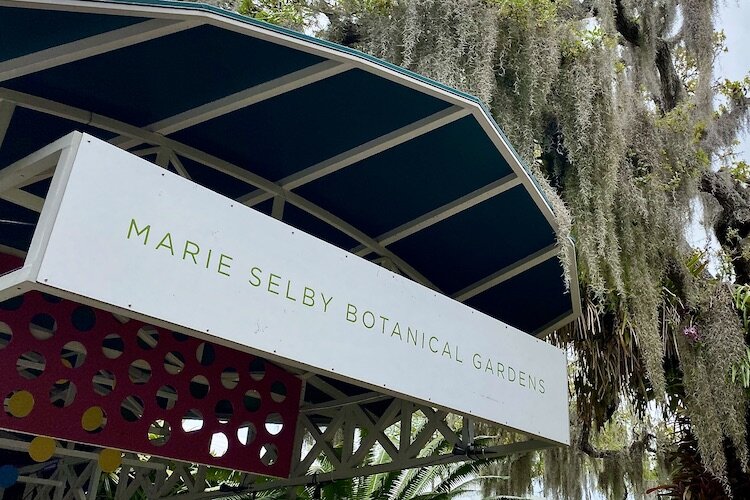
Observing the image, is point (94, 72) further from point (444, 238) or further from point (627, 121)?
point (627, 121)

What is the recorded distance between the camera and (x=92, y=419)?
13.9 ft

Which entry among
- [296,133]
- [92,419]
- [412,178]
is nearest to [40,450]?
[92,419]

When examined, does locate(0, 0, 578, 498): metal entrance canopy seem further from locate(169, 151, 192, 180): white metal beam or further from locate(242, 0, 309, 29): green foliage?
locate(242, 0, 309, 29): green foliage

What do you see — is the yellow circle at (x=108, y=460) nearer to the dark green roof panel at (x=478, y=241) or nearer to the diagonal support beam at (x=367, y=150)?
the diagonal support beam at (x=367, y=150)

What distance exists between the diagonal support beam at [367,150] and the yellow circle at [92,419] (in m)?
1.57

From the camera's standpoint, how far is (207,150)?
3762 millimetres

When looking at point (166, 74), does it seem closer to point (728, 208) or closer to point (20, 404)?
point (20, 404)

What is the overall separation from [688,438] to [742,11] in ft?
16.4

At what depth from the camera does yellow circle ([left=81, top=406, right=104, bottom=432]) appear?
4.19 m

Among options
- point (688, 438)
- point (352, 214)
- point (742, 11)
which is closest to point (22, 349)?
point (352, 214)

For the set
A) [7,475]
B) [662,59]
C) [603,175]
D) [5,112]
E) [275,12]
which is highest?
[662,59]

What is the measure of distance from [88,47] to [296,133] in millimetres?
1096

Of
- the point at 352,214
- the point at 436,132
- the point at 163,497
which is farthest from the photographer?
the point at 163,497

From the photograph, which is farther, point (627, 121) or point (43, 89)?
point (627, 121)
